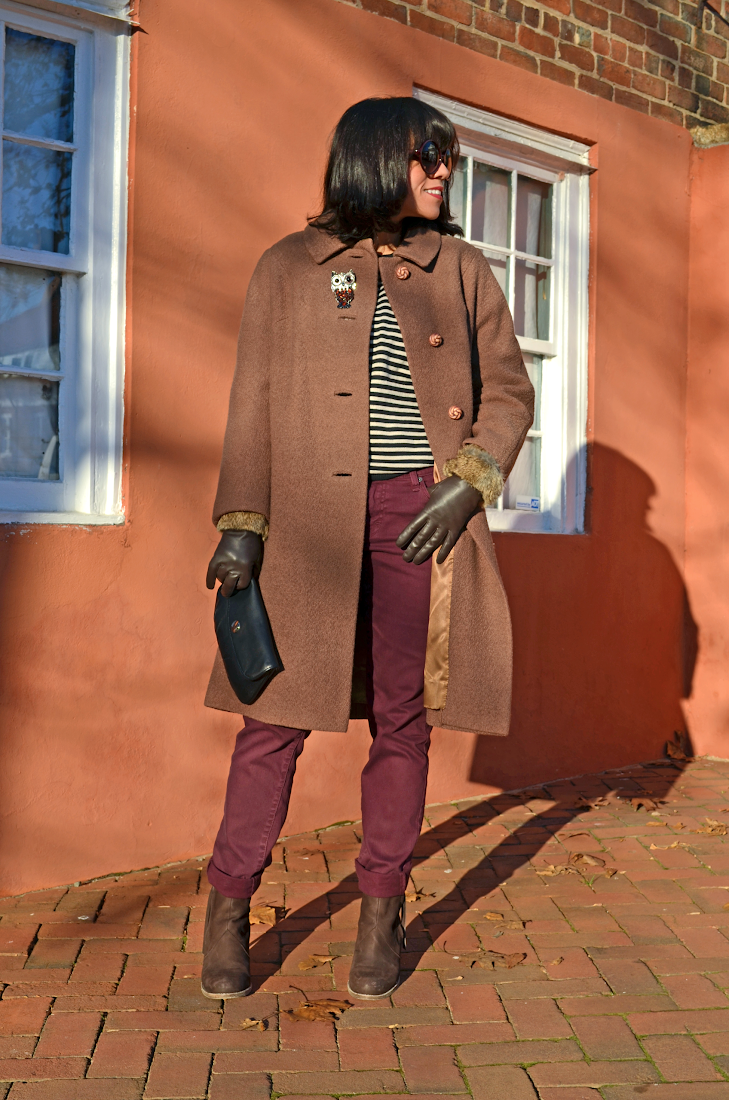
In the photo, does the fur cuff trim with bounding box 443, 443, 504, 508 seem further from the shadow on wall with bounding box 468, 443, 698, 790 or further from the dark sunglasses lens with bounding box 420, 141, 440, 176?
the shadow on wall with bounding box 468, 443, 698, 790

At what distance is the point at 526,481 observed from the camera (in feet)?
16.9

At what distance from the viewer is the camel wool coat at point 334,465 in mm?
2547

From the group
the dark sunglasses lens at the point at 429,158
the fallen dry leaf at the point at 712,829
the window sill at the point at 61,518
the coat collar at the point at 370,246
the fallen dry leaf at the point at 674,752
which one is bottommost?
the fallen dry leaf at the point at 712,829

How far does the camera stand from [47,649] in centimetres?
340

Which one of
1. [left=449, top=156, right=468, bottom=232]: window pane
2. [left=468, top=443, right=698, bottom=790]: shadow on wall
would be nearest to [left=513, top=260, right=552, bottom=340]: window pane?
[left=449, top=156, right=468, bottom=232]: window pane

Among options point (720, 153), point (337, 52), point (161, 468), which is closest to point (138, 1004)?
point (161, 468)

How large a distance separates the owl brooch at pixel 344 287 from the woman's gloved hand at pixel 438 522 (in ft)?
1.72

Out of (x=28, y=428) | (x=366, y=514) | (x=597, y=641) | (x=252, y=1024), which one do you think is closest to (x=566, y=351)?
(x=597, y=641)

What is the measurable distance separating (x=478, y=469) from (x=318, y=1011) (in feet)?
4.50

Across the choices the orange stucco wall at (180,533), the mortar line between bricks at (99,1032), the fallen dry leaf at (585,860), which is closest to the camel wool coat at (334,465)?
the mortar line between bricks at (99,1032)

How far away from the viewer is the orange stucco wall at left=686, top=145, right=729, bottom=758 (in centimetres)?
539

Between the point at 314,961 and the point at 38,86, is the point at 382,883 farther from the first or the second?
the point at 38,86

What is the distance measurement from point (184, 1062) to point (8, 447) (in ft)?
6.89

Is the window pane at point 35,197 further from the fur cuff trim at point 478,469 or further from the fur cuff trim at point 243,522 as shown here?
the fur cuff trim at point 478,469
